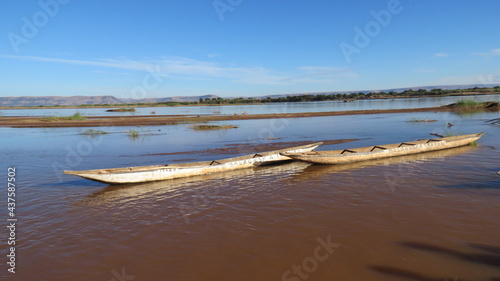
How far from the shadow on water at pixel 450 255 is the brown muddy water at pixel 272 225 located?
0.02 metres

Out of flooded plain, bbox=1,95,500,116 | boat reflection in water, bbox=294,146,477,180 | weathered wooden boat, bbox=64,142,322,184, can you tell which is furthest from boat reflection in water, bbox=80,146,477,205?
flooded plain, bbox=1,95,500,116

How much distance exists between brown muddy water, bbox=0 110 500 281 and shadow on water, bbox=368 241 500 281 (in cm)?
2

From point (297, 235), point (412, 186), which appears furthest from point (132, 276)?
point (412, 186)

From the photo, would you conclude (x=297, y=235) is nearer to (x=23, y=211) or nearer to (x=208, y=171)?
(x=208, y=171)

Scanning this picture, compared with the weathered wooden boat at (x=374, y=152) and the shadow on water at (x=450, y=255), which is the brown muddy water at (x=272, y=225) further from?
the weathered wooden boat at (x=374, y=152)

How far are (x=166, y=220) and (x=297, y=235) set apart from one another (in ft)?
9.57

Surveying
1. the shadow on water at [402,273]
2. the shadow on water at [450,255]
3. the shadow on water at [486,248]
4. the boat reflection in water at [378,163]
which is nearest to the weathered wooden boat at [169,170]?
the boat reflection in water at [378,163]

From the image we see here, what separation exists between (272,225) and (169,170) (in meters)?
4.57

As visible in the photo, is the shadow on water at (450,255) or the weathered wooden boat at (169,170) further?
the weathered wooden boat at (169,170)

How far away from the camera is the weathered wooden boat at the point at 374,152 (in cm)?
1059

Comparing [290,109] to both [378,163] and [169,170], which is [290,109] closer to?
[378,163]

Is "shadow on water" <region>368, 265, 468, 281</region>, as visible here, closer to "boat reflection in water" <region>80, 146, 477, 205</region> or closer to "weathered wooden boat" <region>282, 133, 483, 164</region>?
"boat reflection in water" <region>80, 146, 477, 205</region>

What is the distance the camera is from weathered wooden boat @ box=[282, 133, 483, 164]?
1059 centimetres

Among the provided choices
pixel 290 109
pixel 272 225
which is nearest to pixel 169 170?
pixel 272 225
